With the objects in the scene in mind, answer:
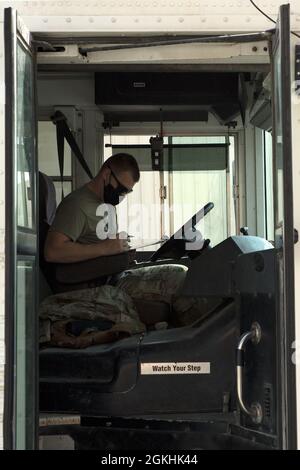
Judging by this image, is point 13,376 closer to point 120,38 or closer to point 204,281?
point 204,281

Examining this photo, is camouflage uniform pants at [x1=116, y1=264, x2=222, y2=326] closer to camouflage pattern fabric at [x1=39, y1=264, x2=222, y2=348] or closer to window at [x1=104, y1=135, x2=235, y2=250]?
camouflage pattern fabric at [x1=39, y1=264, x2=222, y2=348]

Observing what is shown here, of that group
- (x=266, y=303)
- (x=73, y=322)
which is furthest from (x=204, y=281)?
(x=73, y=322)

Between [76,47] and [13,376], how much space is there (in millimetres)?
1317

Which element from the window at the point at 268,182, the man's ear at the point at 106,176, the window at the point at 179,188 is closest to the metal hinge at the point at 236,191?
the window at the point at 179,188

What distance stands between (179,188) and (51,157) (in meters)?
0.90

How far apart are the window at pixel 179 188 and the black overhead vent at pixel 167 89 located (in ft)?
1.26

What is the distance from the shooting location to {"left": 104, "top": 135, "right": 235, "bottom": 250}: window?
437 centimetres

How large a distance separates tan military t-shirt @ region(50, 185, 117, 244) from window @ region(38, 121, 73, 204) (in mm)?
817

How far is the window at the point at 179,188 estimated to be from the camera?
4.37 meters

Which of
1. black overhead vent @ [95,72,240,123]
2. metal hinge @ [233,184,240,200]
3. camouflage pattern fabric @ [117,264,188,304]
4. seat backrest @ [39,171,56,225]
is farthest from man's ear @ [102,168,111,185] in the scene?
metal hinge @ [233,184,240,200]

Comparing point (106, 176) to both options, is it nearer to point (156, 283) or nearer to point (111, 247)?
point (111, 247)

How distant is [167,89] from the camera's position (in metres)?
4.01

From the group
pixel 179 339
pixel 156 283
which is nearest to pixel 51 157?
pixel 156 283

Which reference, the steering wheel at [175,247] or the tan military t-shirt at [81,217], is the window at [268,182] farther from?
the tan military t-shirt at [81,217]
